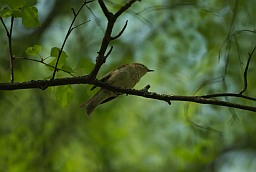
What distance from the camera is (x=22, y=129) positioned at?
19.9 feet

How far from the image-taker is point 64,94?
2.88 metres

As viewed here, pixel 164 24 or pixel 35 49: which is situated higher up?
pixel 164 24

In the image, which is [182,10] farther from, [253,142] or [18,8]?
[18,8]

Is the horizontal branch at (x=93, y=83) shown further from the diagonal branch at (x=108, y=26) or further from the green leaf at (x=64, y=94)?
the green leaf at (x=64, y=94)

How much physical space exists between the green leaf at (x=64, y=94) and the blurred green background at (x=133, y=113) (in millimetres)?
2586

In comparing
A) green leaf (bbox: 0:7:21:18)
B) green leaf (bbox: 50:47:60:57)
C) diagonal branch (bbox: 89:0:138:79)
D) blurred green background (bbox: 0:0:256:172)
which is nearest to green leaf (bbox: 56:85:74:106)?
green leaf (bbox: 50:47:60:57)

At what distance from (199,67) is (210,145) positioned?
4.42ft

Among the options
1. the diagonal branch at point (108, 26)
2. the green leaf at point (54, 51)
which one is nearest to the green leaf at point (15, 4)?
the green leaf at point (54, 51)

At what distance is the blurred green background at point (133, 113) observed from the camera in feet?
20.2

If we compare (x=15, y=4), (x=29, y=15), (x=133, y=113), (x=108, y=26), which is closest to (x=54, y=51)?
(x=29, y=15)

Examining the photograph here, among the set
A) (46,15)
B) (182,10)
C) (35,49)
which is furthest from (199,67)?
(35,49)

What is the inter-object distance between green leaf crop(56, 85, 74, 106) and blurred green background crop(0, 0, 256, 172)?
2586mm

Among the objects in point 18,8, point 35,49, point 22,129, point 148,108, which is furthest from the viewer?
point 148,108

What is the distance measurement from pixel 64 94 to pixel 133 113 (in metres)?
6.36
